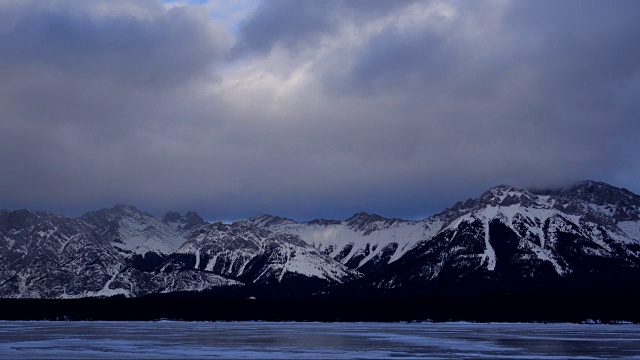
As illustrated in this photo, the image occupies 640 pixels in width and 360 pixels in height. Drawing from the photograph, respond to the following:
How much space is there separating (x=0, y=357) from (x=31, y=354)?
5555 mm

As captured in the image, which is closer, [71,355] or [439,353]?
[71,355]

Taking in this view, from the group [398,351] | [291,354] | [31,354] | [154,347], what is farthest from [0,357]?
[398,351]

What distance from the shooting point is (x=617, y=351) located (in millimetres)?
99188

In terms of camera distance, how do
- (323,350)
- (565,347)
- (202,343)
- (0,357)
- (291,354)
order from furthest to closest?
1. (202,343)
2. (565,347)
3. (323,350)
4. (291,354)
5. (0,357)

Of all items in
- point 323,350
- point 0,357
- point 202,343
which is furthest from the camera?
point 202,343

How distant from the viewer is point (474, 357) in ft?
297

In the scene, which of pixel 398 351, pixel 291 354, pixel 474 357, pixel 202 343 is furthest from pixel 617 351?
pixel 202 343

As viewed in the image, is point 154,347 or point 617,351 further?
point 154,347

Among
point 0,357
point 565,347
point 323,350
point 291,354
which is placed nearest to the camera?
point 0,357

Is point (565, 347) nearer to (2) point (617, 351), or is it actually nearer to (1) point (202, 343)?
(2) point (617, 351)

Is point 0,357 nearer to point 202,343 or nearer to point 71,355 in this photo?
point 71,355

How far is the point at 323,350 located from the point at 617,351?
131 feet

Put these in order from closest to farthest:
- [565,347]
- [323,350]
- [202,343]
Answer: [323,350]
[565,347]
[202,343]

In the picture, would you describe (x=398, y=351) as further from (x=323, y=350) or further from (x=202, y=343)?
(x=202, y=343)
